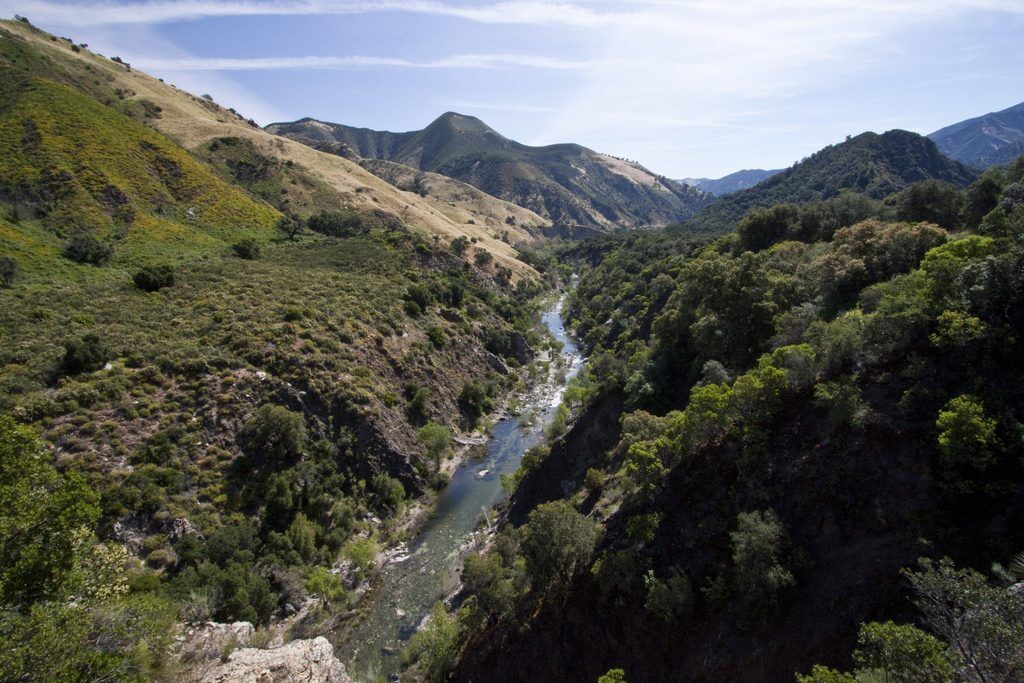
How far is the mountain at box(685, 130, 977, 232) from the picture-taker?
119m

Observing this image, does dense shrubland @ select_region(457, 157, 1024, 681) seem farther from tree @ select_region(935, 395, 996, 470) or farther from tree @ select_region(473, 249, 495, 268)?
tree @ select_region(473, 249, 495, 268)

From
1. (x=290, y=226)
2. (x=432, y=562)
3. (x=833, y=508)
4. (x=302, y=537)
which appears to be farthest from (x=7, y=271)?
(x=833, y=508)

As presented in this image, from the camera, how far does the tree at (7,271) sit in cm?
4462

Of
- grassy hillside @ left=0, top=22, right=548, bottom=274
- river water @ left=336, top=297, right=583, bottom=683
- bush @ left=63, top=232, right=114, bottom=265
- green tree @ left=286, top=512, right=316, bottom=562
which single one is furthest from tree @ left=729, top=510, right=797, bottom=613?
grassy hillside @ left=0, top=22, right=548, bottom=274

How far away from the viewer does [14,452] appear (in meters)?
17.4

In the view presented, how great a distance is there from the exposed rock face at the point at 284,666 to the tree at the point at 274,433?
1628cm

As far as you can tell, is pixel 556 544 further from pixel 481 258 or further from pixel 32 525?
pixel 481 258

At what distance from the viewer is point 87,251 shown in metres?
53.5

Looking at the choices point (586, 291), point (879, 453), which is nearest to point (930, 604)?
point (879, 453)

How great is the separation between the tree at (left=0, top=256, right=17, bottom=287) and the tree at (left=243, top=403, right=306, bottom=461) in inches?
1171

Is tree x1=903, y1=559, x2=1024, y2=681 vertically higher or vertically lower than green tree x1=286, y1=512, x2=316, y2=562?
higher

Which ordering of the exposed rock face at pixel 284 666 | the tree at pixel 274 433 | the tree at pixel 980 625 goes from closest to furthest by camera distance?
the tree at pixel 980 625 → the exposed rock face at pixel 284 666 → the tree at pixel 274 433

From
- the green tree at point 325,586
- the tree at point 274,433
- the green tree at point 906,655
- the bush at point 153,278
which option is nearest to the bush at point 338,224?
the bush at point 153,278

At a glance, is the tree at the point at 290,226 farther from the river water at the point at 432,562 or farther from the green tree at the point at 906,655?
the green tree at the point at 906,655
